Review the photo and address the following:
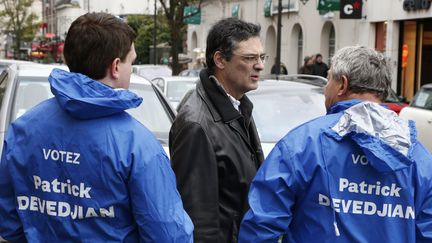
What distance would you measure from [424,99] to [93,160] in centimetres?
1154

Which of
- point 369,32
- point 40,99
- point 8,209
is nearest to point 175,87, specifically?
point 40,99

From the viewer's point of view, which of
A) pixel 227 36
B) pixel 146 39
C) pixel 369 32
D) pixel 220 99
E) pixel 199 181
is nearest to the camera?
pixel 199 181

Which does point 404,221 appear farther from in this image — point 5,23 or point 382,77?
point 5,23

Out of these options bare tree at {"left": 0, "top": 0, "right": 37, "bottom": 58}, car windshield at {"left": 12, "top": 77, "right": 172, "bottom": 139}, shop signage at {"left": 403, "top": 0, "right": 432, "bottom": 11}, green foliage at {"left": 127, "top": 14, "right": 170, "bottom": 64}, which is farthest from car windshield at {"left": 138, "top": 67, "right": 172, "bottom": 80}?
bare tree at {"left": 0, "top": 0, "right": 37, "bottom": 58}

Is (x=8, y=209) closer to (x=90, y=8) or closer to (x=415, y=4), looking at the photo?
(x=415, y=4)

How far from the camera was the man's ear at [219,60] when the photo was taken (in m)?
3.58

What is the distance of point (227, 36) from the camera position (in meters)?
3.57

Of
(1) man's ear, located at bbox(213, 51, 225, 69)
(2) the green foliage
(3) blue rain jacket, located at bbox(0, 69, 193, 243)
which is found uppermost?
(1) man's ear, located at bbox(213, 51, 225, 69)

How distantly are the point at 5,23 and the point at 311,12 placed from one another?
162 ft

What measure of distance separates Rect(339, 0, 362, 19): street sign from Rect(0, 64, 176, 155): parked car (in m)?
21.8

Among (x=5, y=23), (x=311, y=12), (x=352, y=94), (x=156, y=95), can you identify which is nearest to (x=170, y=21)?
(x=311, y=12)

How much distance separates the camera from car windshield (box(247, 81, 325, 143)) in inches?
288

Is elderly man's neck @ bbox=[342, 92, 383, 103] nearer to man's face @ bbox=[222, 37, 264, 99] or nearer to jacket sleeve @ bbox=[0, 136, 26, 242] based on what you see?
man's face @ bbox=[222, 37, 264, 99]

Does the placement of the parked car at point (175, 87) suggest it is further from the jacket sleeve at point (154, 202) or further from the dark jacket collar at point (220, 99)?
the jacket sleeve at point (154, 202)
